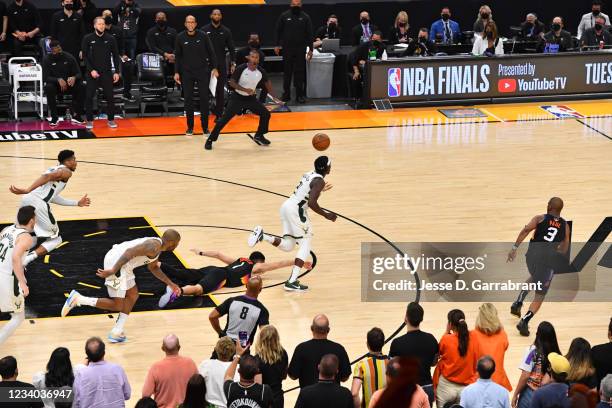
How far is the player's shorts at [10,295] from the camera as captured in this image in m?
11.2

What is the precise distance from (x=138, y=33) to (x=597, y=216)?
1299 cm

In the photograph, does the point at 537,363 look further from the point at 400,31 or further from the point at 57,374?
the point at 400,31

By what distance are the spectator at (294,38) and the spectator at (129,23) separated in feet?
10.7

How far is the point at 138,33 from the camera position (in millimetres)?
25359

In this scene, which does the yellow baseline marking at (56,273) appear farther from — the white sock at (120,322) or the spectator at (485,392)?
the spectator at (485,392)

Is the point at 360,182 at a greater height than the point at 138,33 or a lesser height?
lesser

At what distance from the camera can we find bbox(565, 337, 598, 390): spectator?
8.04 metres


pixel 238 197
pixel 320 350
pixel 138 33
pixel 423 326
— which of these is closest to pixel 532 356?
pixel 320 350

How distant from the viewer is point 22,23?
23.8 metres

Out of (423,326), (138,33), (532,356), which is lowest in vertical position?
(423,326)

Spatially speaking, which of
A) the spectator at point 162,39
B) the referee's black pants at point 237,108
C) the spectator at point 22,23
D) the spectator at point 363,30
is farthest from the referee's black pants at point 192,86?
the spectator at point 363,30

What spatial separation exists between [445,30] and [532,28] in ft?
7.45

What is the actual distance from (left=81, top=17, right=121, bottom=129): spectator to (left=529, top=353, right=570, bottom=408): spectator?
49.0 ft

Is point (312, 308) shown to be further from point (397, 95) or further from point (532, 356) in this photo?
point (397, 95)
